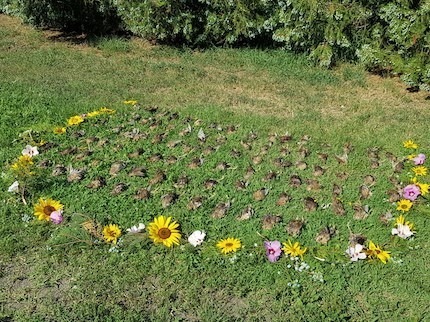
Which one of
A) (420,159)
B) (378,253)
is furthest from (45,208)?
(420,159)

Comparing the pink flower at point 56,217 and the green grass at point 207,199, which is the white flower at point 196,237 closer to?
the green grass at point 207,199

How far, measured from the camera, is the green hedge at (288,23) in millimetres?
6180

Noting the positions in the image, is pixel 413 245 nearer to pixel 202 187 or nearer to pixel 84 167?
pixel 202 187

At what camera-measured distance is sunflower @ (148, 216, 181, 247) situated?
3.60 m

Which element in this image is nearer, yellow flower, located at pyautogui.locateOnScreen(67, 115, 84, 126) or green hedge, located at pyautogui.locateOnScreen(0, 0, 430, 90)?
yellow flower, located at pyautogui.locateOnScreen(67, 115, 84, 126)

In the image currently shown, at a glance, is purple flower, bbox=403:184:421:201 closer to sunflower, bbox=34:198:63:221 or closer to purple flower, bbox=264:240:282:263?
purple flower, bbox=264:240:282:263

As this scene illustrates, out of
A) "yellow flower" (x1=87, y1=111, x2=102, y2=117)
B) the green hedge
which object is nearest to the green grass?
"yellow flower" (x1=87, y1=111, x2=102, y2=117)

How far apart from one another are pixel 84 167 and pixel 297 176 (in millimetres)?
1614

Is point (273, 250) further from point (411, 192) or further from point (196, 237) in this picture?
A: point (411, 192)

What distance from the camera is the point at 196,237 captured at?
3.64 metres

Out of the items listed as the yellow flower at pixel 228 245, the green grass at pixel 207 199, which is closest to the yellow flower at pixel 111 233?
the green grass at pixel 207 199

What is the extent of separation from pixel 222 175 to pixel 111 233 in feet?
3.41

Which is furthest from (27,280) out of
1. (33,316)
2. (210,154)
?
(210,154)

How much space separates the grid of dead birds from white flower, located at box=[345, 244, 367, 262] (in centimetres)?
17
